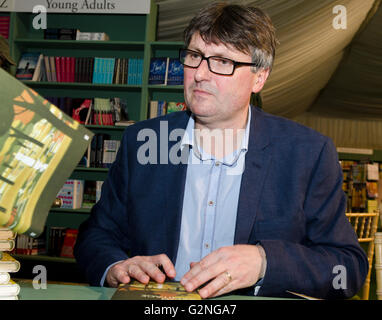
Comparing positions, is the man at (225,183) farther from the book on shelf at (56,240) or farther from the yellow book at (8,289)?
the book on shelf at (56,240)

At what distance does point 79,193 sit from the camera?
432cm

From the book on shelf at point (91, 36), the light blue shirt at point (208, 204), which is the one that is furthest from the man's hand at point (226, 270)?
the book on shelf at point (91, 36)

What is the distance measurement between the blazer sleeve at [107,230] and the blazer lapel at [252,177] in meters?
0.36

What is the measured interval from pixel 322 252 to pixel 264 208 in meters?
0.21

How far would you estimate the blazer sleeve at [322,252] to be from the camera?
3.41ft

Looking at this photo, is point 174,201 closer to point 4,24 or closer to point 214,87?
point 214,87

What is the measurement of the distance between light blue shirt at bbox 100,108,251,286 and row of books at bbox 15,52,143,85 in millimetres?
3086

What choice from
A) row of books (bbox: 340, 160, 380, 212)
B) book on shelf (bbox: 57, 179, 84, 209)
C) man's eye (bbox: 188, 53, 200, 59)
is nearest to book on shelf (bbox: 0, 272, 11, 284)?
man's eye (bbox: 188, 53, 200, 59)

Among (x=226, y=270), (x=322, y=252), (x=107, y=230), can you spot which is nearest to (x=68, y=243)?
(x=107, y=230)

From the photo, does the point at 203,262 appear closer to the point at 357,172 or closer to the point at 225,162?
the point at 225,162

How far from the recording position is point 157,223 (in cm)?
132

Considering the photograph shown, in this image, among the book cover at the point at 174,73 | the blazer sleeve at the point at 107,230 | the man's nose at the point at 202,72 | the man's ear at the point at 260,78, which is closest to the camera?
the blazer sleeve at the point at 107,230

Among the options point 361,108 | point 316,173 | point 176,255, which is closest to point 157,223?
point 176,255

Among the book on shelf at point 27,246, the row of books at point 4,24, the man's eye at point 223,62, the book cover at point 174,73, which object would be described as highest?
the row of books at point 4,24
